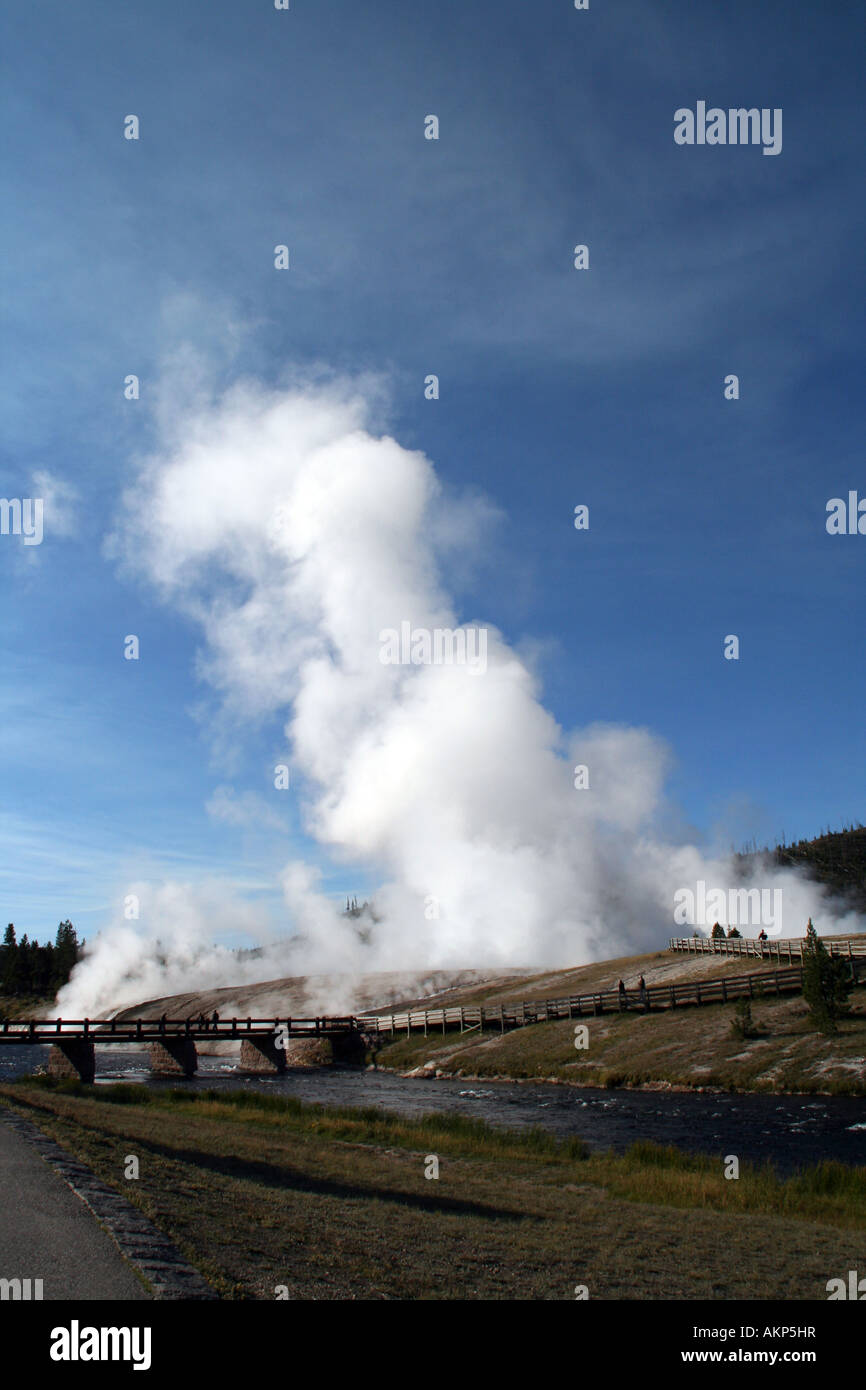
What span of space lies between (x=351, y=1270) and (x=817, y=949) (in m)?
46.7

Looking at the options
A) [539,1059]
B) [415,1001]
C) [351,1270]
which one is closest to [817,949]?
[539,1059]

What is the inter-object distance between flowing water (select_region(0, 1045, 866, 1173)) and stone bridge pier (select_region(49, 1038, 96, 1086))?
4.65 metres

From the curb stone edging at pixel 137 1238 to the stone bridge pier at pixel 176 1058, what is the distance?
212ft

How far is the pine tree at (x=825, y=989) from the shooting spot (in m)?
48.3

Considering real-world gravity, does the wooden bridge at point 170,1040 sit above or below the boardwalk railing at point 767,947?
below

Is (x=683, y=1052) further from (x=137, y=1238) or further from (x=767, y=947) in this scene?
(x=137, y=1238)

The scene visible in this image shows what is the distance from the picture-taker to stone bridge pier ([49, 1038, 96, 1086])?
64688 millimetres

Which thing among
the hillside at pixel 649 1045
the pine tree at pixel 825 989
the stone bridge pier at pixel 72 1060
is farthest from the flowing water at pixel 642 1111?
the pine tree at pixel 825 989

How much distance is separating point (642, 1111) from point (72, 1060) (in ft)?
150

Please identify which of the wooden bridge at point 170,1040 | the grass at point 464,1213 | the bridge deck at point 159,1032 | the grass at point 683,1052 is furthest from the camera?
the bridge deck at point 159,1032

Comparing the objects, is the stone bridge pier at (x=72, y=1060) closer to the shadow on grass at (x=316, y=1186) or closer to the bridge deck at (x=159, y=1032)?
the bridge deck at (x=159, y=1032)

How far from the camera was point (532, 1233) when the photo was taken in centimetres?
1483

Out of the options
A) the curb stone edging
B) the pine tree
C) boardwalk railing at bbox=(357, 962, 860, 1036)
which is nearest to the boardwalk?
boardwalk railing at bbox=(357, 962, 860, 1036)

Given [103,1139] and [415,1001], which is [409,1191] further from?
[415,1001]
